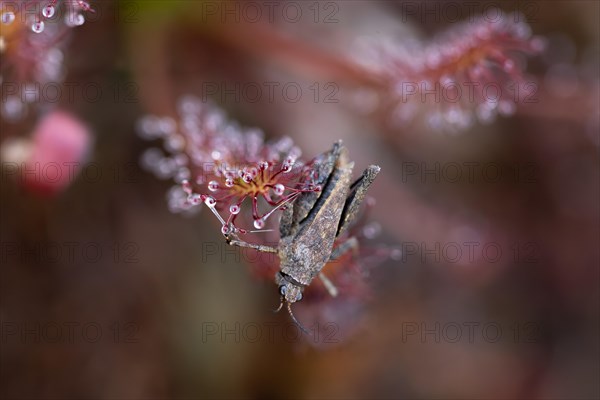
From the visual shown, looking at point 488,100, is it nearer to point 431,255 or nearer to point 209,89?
point 431,255

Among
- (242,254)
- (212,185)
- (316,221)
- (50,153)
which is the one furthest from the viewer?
(242,254)

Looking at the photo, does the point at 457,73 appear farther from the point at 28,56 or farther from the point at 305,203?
the point at 28,56

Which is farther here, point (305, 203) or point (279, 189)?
point (305, 203)

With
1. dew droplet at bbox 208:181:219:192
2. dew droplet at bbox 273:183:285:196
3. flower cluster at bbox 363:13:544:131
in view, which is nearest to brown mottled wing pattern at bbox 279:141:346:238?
dew droplet at bbox 273:183:285:196

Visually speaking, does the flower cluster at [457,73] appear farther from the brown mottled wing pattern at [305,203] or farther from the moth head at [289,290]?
the moth head at [289,290]

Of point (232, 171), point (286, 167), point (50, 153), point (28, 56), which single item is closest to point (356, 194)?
point (286, 167)

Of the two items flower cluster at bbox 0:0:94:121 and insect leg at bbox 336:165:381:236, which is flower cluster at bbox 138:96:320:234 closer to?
insect leg at bbox 336:165:381:236
